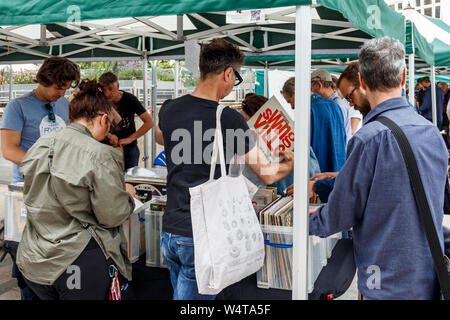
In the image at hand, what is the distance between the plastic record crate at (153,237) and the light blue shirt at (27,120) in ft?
3.05

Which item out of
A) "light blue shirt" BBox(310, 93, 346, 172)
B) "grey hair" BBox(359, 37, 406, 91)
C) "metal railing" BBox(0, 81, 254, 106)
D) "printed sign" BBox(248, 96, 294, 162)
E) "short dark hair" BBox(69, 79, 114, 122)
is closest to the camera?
"grey hair" BBox(359, 37, 406, 91)

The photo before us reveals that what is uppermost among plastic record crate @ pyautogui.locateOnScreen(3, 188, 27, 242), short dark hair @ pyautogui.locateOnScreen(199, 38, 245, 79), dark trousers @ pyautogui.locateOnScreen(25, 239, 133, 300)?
short dark hair @ pyautogui.locateOnScreen(199, 38, 245, 79)

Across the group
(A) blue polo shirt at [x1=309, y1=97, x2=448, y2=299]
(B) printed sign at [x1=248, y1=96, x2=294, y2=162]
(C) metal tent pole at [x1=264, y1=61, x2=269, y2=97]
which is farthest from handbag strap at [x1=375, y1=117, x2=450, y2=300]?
(C) metal tent pole at [x1=264, y1=61, x2=269, y2=97]

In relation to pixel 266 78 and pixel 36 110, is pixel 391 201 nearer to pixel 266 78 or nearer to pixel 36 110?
pixel 36 110

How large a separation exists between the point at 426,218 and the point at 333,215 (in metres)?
0.30

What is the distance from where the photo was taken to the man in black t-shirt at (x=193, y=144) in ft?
5.24

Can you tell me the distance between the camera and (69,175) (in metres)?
1.68

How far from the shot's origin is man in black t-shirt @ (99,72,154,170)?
14.0ft

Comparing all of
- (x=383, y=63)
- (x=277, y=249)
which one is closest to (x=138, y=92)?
(x=277, y=249)

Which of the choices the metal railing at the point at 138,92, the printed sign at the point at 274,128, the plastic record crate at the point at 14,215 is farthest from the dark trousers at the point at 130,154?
the metal railing at the point at 138,92

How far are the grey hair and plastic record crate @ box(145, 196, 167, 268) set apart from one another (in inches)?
52.0

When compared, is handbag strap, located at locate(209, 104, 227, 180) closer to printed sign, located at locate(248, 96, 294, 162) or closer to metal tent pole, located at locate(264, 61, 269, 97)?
printed sign, located at locate(248, 96, 294, 162)

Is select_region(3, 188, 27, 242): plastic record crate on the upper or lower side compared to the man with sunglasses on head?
lower

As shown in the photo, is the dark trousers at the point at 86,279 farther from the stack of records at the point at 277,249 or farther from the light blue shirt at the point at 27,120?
the light blue shirt at the point at 27,120
